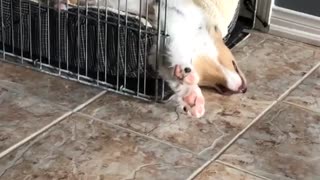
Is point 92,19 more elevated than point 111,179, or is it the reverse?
point 92,19

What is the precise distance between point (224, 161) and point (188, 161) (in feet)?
0.25

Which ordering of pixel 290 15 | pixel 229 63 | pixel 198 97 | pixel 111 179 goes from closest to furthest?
pixel 111 179, pixel 198 97, pixel 229 63, pixel 290 15

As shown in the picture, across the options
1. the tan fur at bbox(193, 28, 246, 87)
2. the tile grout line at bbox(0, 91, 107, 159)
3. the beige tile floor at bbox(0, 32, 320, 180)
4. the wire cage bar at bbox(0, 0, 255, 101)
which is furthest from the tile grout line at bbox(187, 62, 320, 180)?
the tile grout line at bbox(0, 91, 107, 159)

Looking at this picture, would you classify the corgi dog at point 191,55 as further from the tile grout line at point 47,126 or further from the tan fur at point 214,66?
the tile grout line at point 47,126

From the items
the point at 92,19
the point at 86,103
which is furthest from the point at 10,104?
the point at 92,19

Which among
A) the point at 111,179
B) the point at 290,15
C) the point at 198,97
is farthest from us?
the point at 290,15

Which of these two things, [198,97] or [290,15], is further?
[290,15]

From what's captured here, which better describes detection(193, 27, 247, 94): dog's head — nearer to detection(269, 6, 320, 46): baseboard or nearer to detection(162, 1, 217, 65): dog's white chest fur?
detection(162, 1, 217, 65): dog's white chest fur

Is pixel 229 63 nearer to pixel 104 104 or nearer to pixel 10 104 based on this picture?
pixel 104 104

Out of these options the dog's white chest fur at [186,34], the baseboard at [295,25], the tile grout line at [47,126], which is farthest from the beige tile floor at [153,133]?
the baseboard at [295,25]

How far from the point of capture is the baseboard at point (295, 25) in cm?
212

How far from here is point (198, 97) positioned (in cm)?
168

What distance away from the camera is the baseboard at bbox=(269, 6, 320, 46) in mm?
2121

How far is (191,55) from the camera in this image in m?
1.72
